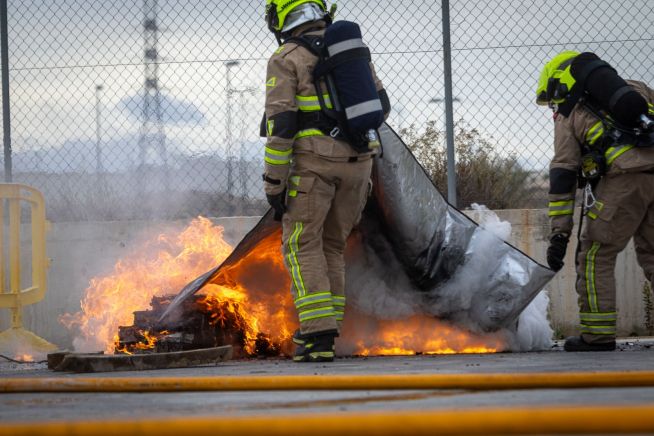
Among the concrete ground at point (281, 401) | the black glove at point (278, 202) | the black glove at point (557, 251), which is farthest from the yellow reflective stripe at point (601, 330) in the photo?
the black glove at point (278, 202)

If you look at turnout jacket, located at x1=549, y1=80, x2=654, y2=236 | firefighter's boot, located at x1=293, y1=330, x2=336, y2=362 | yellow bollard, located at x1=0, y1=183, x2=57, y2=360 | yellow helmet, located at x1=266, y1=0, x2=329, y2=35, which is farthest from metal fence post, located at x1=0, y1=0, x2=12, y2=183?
turnout jacket, located at x1=549, y1=80, x2=654, y2=236

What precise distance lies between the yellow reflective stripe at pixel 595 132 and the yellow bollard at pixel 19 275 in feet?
13.0

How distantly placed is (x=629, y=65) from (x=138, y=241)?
3958 millimetres

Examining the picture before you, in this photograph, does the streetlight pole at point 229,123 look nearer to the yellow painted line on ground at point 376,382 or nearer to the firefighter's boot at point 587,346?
the firefighter's boot at point 587,346

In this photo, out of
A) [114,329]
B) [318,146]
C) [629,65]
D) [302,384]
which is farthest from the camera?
[629,65]

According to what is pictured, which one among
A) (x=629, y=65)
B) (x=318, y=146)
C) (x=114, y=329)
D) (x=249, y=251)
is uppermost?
(x=629, y=65)

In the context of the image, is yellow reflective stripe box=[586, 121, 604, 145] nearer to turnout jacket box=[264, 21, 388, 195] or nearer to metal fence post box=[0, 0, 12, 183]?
turnout jacket box=[264, 21, 388, 195]

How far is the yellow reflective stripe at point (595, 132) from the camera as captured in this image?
5.79 meters

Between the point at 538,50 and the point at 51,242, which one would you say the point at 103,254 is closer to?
the point at 51,242

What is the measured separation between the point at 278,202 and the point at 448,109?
7.60 ft

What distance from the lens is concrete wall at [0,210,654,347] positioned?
751cm

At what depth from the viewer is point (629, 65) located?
7.14 m

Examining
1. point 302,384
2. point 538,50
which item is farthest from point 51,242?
point 302,384

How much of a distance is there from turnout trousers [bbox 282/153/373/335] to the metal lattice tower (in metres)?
2.36
